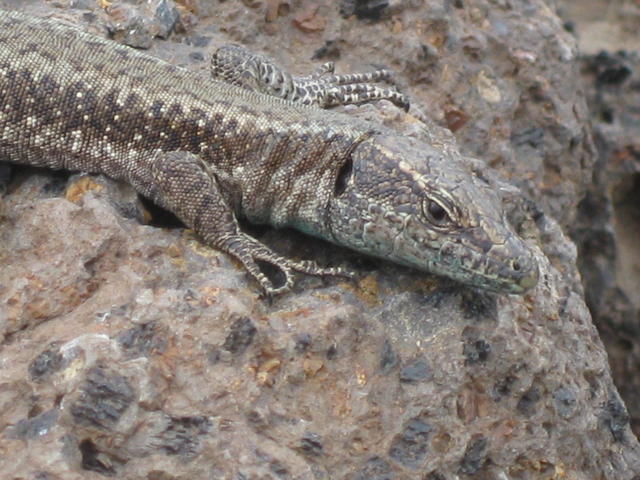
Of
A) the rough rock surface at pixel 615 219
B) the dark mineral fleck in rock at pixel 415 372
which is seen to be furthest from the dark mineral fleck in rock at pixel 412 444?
the rough rock surface at pixel 615 219

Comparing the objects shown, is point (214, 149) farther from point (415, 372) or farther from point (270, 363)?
point (415, 372)

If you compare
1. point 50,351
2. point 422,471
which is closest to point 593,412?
point 422,471

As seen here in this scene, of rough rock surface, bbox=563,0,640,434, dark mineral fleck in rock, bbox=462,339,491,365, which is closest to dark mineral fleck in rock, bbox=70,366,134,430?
dark mineral fleck in rock, bbox=462,339,491,365

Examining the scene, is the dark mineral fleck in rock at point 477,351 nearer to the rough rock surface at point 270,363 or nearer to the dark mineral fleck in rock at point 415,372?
the rough rock surface at point 270,363

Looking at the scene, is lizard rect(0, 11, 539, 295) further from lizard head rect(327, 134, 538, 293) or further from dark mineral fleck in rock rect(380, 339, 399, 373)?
dark mineral fleck in rock rect(380, 339, 399, 373)

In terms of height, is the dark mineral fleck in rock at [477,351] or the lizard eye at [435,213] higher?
the lizard eye at [435,213]
